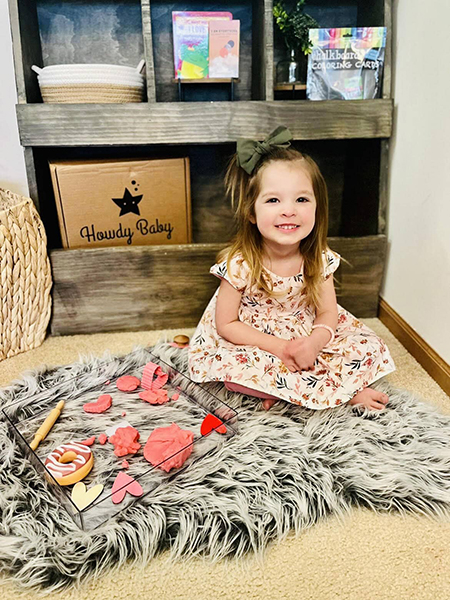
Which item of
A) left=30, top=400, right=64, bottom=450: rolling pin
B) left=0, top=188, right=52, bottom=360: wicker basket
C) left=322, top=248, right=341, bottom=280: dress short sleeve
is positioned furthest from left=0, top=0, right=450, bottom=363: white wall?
left=30, top=400, right=64, bottom=450: rolling pin

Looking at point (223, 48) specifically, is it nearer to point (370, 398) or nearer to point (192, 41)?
point (192, 41)

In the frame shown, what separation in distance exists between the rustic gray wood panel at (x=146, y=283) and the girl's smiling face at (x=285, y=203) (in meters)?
0.35

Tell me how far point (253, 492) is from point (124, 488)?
21cm

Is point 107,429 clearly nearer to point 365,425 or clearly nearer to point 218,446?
point 218,446

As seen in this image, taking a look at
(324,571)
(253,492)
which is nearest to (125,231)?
(253,492)

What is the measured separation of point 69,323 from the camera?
56.2 inches

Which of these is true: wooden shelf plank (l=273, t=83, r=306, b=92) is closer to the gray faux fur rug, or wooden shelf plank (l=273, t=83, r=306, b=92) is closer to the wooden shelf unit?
the wooden shelf unit

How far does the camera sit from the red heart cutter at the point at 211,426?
0.93 meters

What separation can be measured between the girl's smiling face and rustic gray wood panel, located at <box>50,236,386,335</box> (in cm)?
35

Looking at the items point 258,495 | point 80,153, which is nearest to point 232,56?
point 80,153

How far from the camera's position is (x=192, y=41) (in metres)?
1.34

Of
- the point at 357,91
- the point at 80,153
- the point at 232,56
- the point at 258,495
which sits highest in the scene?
the point at 232,56

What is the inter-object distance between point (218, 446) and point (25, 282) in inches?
28.5

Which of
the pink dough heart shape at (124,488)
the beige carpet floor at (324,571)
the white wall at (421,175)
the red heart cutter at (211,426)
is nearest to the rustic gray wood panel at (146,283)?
the white wall at (421,175)
